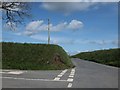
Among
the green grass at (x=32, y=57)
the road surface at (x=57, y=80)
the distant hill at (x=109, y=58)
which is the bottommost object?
the distant hill at (x=109, y=58)

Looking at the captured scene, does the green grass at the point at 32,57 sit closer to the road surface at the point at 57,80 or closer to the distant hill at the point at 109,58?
the distant hill at the point at 109,58

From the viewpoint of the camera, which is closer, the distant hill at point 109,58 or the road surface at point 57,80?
the road surface at point 57,80

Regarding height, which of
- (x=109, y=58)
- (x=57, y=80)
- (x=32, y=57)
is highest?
(x=57, y=80)

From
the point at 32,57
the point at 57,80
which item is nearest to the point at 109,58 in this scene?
the point at 32,57

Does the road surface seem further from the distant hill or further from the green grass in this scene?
the distant hill

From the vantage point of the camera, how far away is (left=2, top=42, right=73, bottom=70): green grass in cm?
3042

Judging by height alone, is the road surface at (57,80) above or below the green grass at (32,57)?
above

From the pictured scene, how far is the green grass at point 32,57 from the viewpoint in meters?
30.4

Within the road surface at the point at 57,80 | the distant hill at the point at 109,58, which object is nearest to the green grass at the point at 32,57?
the distant hill at the point at 109,58

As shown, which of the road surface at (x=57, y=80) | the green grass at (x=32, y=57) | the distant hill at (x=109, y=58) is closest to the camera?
the road surface at (x=57, y=80)

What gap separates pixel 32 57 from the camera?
111 ft

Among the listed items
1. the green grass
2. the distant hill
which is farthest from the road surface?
the distant hill

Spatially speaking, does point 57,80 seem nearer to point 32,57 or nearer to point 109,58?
point 32,57

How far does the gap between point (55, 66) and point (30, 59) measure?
3228 mm
